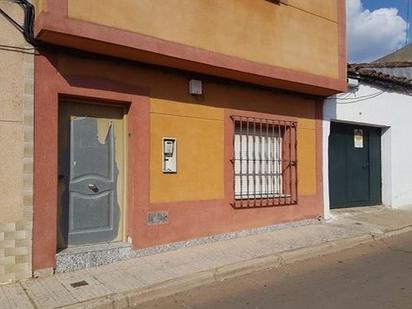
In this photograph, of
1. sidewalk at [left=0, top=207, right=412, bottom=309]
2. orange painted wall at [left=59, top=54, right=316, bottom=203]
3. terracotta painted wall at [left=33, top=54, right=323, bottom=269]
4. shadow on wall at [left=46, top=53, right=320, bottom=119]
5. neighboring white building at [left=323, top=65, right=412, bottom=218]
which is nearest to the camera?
sidewalk at [left=0, top=207, right=412, bottom=309]

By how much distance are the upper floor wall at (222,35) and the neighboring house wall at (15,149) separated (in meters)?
0.38

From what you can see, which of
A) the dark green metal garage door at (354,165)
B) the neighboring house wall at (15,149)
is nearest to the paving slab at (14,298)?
the neighboring house wall at (15,149)

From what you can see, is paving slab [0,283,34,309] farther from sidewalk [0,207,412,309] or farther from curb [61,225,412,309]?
curb [61,225,412,309]

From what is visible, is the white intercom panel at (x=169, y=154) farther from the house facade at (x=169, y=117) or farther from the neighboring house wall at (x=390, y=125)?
the neighboring house wall at (x=390, y=125)

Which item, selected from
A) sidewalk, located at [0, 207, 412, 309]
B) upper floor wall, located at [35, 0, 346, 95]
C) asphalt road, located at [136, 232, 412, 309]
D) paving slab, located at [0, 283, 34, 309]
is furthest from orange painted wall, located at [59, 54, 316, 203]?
paving slab, located at [0, 283, 34, 309]

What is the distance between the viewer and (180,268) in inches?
249

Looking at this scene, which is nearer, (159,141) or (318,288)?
(318,288)

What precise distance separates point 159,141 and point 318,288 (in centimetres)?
320

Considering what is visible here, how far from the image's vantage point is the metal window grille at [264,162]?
8570mm

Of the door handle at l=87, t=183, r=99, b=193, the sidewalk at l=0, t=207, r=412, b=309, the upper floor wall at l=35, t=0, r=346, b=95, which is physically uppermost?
the upper floor wall at l=35, t=0, r=346, b=95

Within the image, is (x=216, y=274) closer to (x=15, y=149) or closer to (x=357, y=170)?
(x=15, y=149)

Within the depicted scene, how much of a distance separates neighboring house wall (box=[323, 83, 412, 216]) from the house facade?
1586 mm

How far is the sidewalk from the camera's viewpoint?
5.25m

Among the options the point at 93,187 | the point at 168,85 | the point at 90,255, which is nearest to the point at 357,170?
the point at 168,85
